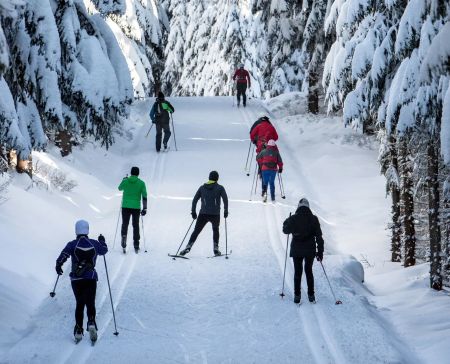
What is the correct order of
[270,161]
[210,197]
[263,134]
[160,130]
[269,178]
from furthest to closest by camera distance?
[160,130]
[263,134]
[269,178]
[270,161]
[210,197]

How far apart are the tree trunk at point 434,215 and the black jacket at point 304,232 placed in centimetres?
282

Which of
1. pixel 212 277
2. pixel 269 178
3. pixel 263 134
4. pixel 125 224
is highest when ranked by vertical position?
pixel 263 134

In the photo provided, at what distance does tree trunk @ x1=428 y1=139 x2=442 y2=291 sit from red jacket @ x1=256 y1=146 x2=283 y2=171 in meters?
5.93

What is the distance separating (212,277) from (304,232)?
2.33m

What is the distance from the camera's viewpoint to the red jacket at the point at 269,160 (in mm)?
18531

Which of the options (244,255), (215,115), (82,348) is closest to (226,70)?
(215,115)

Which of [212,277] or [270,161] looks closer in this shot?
[212,277]

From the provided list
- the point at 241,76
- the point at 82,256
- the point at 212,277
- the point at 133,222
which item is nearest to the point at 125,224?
the point at 133,222

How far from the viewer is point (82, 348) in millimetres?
9281

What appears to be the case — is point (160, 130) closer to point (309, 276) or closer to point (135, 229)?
point (135, 229)

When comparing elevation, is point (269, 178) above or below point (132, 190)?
below

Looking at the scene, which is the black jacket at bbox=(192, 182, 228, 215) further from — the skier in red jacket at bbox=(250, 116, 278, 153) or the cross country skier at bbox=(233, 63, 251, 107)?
the cross country skier at bbox=(233, 63, 251, 107)

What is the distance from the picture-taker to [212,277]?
12891 millimetres

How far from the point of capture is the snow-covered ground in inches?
373
